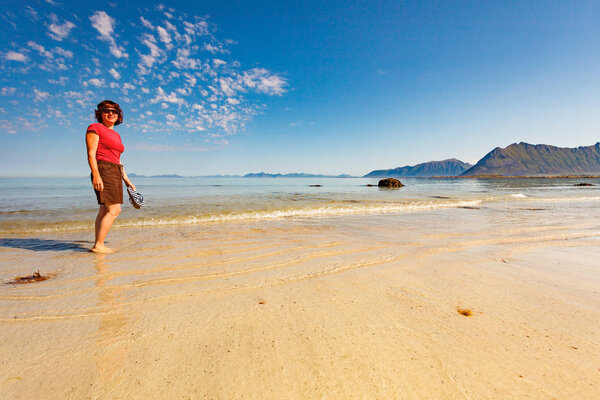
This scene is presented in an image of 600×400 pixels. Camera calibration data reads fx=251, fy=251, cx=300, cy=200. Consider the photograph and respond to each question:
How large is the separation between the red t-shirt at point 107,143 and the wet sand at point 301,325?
176 centimetres

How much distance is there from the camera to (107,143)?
14.4 ft

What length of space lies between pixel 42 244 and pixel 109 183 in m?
2.49

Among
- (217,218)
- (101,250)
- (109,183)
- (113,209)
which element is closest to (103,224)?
(113,209)

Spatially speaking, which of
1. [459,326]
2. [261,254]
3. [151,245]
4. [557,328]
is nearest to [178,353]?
[459,326]

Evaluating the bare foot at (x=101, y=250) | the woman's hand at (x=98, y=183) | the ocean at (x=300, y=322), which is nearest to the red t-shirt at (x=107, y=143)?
the woman's hand at (x=98, y=183)

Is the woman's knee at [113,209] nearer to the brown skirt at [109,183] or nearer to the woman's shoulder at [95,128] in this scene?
the brown skirt at [109,183]

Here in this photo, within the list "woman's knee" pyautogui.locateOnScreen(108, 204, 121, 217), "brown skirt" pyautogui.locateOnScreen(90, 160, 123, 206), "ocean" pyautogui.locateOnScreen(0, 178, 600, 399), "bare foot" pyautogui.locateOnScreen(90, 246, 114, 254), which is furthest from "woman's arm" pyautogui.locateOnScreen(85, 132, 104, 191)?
Answer: "ocean" pyautogui.locateOnScreen(0, 178, 600, 399)

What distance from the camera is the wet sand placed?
5.05 ft

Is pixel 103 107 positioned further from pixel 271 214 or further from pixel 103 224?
pixel 271 214

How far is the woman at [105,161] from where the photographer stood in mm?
A: 4180

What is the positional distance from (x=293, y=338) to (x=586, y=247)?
6.36m

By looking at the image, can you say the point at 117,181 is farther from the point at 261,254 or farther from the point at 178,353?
the point at 178,353

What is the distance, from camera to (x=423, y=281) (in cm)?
323

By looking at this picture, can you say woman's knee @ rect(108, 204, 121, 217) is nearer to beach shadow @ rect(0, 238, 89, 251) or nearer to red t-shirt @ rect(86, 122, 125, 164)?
red t-shirt @ rect(86, 122, 125, 164)
